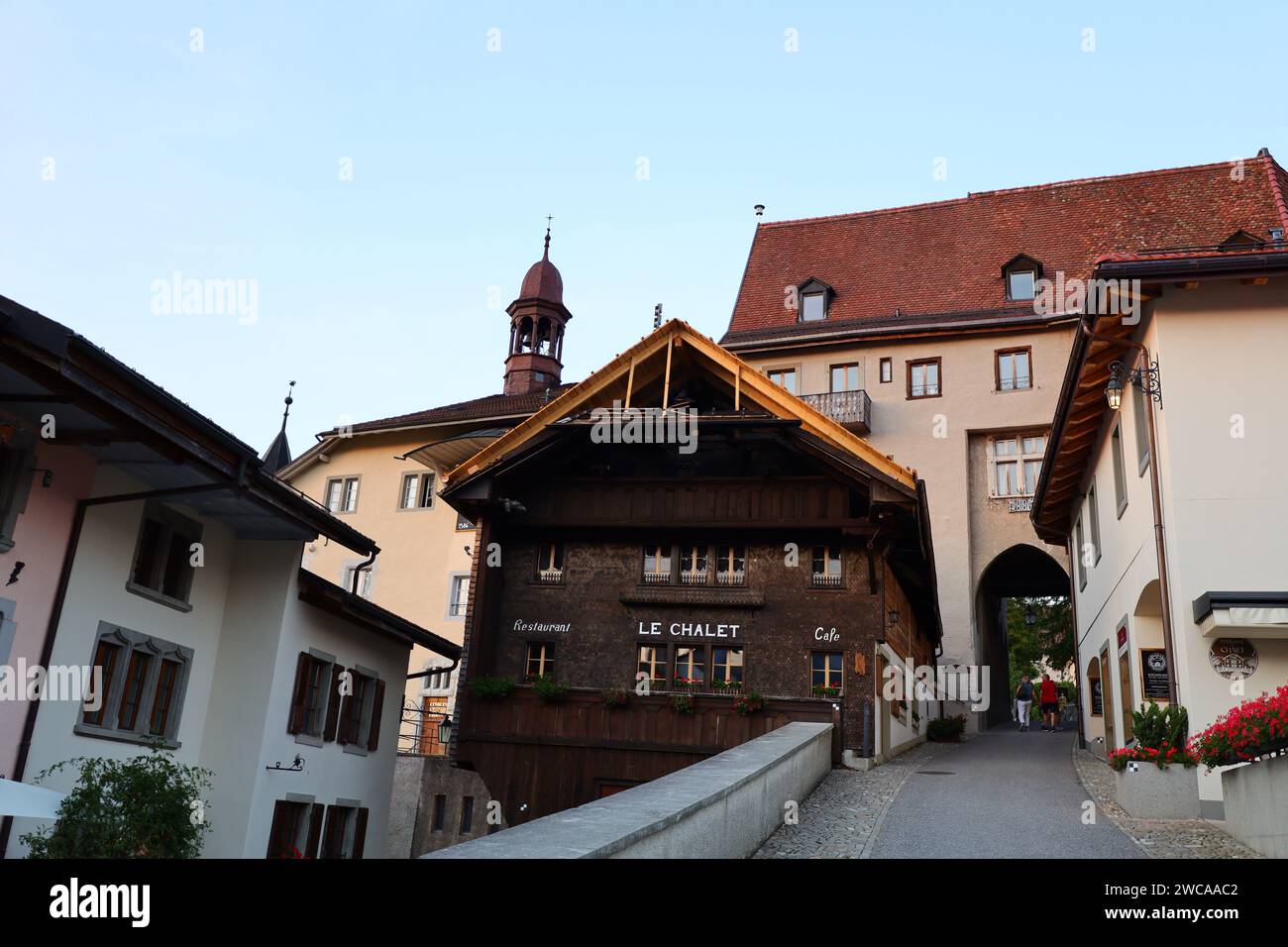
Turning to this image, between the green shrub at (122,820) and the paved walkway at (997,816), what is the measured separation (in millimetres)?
7963

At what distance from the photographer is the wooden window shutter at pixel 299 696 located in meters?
19.0

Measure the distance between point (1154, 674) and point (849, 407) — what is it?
2108cm

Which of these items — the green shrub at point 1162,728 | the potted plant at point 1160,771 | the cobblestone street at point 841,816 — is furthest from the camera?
the green shrub at point 1162,728

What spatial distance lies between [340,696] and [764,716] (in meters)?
7.74

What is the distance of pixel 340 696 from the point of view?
835 inches

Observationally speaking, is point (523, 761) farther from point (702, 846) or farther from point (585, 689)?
point (702, 846)

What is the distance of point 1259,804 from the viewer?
1088 cm

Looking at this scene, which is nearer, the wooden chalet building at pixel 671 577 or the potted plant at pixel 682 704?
the potted plant at pixel 682 704

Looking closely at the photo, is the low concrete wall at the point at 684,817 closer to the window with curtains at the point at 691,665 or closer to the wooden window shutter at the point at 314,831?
the window with curtains at the point at 691,665

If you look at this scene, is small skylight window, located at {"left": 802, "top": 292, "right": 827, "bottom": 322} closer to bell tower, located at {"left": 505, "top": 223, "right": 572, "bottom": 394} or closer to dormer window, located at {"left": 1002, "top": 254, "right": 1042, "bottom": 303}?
dormer window, located at {"left": 1002, "top": 254, "right": 1042, "bottom": 303}

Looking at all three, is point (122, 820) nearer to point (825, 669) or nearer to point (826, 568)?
point (825, 669)

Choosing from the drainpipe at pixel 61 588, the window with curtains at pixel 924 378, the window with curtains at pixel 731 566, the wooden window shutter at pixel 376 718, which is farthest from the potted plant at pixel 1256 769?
the window with curtains at pixel 924 378

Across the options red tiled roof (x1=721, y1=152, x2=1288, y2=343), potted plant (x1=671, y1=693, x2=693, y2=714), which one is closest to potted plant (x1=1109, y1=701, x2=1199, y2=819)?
potted plant (x1=671, y1=693, x2=693, y2=714)
